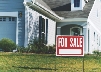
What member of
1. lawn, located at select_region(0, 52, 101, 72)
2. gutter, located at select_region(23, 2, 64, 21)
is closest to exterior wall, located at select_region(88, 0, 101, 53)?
gutter, located at select_region(23, 2, 64, 21)

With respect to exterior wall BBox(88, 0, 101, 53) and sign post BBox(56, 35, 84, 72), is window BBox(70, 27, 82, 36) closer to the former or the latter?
exterior wall BBox(88, 0, 101, 53)

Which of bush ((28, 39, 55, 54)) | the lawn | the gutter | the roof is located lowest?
the lawn

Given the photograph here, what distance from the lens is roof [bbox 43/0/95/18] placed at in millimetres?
27756

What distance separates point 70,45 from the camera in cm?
1077

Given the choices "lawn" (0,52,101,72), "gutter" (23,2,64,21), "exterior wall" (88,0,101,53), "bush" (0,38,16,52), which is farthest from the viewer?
"exterior wall" (88,0,101,53)

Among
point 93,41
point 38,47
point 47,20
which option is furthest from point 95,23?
point 38,47

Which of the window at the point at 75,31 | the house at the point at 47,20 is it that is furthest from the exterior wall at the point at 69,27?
the window at the point at 75,31

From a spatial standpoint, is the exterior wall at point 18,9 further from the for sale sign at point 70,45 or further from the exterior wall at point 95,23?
the for sale sign at point 70,45

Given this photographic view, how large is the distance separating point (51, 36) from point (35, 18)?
4.75 metres

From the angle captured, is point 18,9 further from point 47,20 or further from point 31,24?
point 47,20

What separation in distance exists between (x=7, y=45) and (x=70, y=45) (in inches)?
363

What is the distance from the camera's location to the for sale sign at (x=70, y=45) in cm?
1074

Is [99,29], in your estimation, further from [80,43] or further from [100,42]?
[80,43]

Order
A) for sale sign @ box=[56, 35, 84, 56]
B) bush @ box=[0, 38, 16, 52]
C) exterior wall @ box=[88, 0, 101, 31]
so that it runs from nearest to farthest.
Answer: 1. for sale sign @ box=[56, 35, 84, 56]
2. bush @ box=[0, 38, 16, 52]
3. exterior wall @ box=[88, 0, 101, 31]
